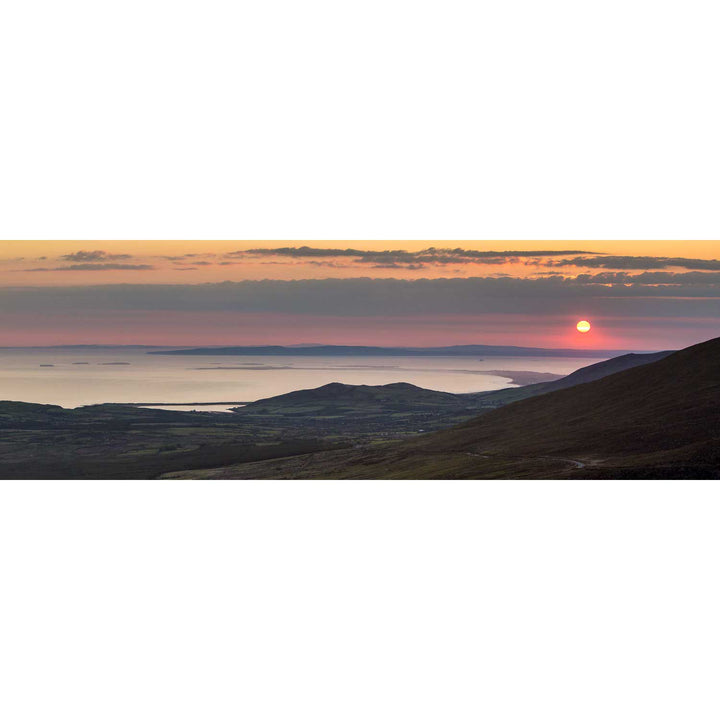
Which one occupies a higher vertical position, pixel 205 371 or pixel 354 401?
pixel 205 371

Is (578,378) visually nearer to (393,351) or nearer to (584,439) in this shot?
(584,439)

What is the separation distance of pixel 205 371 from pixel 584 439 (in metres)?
28.1

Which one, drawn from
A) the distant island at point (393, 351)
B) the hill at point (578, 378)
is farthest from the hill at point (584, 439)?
the distant island at point (393, 351)

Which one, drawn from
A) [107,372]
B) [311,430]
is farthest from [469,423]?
[107,372]

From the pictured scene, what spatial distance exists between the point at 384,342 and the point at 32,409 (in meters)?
28.9

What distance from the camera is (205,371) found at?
67000 millimetres

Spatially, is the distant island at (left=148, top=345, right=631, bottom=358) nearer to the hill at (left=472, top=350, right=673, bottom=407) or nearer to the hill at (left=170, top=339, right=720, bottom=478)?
the hill at (left=472, top=350, right=673, bottom=407)

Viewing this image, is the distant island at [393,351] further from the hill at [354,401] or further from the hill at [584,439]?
the hill at [584,439]

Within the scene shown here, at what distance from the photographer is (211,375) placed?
68562 mm

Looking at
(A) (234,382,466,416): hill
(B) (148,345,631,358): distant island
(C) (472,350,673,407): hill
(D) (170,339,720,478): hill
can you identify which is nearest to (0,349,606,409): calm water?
(B) (148,345,631,358): distant island

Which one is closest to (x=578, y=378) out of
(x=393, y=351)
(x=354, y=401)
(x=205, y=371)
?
(x=354, y=401)

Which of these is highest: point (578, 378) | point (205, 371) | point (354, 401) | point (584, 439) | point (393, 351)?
point (578, 378)

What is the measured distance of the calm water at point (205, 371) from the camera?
6431 centimetres
